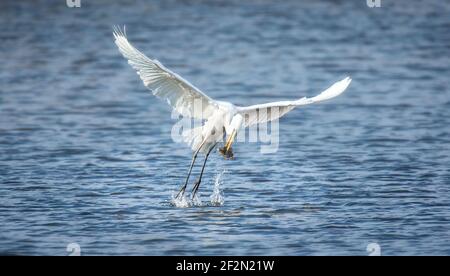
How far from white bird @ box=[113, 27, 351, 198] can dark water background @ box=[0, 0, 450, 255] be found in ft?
2.88

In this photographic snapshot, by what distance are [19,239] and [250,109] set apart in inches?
140

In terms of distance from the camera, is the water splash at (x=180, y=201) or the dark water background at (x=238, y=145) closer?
the dark water background at (x=238, y=145)

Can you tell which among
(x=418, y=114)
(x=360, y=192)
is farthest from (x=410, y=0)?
(x=360, y=192)

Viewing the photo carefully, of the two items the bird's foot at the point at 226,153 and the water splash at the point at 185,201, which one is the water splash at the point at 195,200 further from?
the bird's foot at the point at 226,153

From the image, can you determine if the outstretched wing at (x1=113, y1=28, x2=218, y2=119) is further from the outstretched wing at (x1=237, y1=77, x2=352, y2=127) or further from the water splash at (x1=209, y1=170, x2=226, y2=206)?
the water splash at (x1=209, y1=170, x2=226, y2=206)

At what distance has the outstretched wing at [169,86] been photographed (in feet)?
44.0

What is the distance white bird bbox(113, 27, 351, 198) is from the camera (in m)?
13.8

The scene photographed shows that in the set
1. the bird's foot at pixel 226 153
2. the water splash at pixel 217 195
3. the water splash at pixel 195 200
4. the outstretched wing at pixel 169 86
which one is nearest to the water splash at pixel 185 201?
the water splash at pixel 195 200

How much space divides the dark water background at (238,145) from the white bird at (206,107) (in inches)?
34.5

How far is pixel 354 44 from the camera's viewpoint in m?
28.4

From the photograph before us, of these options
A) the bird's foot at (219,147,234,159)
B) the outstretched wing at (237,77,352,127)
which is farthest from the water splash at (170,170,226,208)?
the outstretched wing at (237,77,352,127)

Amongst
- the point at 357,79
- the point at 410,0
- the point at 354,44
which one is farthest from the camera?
the point at 410,0

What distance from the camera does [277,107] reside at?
46.8ft
